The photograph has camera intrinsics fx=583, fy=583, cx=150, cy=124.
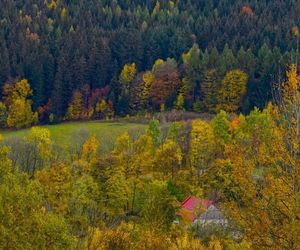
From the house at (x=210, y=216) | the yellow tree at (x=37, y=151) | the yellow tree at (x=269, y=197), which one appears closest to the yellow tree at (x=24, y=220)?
the yellow tree at (x=269, y=197)

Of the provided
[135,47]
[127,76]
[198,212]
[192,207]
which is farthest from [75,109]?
[198,212]

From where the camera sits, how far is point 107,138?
8362 centimetres

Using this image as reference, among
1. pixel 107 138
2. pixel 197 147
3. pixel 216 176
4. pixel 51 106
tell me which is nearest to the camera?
pixel 216 176

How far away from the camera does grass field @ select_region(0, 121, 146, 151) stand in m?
83.4

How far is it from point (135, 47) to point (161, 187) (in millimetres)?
78932

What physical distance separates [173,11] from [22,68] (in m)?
45.7

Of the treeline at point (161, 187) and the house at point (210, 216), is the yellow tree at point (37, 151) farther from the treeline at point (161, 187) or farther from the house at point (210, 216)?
the house at point (210, 216)

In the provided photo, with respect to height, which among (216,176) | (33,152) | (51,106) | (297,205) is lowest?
(51,106)

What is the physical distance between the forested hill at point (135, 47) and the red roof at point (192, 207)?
46631 millimetres

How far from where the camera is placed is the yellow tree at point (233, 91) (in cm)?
9894

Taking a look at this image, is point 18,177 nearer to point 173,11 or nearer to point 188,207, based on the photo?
point 188,207

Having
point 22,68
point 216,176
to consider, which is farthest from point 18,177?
point 22,68

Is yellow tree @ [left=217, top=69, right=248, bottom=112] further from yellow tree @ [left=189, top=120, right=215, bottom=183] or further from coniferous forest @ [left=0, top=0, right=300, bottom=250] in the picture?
yellow tree @ [left=189, top=120, right=215, bottom=183]

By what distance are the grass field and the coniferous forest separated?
16.7 inches
